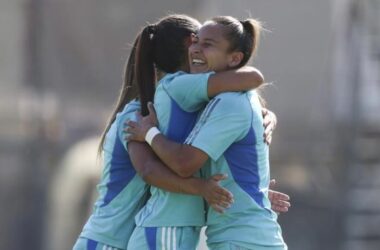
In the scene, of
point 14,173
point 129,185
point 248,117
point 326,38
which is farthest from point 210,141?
point 326,38

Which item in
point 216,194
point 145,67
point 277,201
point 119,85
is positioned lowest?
point 119,85

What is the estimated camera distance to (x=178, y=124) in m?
4.72

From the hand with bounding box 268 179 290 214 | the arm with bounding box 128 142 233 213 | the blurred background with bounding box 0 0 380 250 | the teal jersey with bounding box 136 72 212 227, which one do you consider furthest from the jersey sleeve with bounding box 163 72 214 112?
the blurred background with bounding box 0 0 380 250

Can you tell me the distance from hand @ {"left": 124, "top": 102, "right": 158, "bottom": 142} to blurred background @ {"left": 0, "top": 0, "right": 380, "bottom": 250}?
215 inches

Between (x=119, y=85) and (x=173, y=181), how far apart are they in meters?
6.50

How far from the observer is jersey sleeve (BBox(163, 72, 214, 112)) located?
4691 millimetres

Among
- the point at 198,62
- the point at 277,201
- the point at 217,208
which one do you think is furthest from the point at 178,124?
the point at 277,201

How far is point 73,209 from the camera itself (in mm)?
10555

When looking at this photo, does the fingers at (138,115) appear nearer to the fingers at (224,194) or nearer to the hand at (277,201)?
the fingers at (224,194)

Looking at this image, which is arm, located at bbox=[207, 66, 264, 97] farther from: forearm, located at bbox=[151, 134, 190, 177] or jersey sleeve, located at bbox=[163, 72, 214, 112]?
forearm, located at bbox=[151, 134, 190, 177]

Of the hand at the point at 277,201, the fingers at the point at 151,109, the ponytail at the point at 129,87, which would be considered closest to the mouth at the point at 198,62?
the fingers at the point at 151,109

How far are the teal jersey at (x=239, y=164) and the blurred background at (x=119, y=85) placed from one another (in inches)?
221

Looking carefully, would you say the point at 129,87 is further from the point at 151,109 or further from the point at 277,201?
the point at 277,201

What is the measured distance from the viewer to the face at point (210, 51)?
471cm
